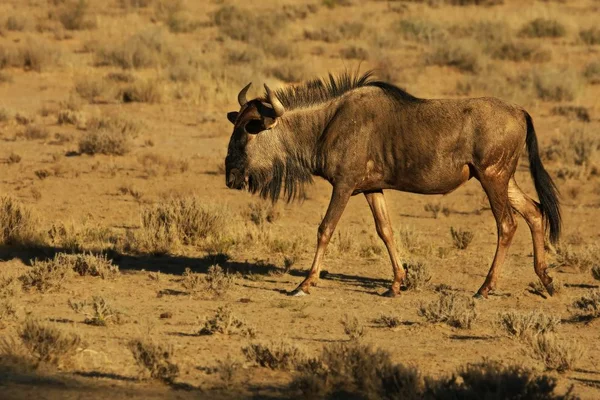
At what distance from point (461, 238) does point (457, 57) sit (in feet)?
47.4

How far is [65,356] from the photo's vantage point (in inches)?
302

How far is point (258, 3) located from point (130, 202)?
2407 centimetres

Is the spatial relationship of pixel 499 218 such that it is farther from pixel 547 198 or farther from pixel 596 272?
pixel 596 272

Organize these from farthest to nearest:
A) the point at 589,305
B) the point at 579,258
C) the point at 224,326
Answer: the point at 579,258
the point at 589,305
the point at 224,326

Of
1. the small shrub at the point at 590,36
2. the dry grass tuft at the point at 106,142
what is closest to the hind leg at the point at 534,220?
the dry grass tuft at the point at 106,142

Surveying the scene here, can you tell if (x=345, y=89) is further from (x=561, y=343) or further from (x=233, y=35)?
(x=233, y=35)

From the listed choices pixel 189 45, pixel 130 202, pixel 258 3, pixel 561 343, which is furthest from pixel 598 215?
pixel 258 3

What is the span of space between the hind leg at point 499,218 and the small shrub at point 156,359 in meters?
4.09

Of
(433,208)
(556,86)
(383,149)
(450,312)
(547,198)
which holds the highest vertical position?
(383,149)

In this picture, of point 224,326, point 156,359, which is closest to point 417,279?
point 224,326

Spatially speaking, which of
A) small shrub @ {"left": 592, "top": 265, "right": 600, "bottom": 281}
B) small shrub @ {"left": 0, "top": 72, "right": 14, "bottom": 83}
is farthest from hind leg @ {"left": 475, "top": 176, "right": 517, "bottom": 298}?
small shrub @ {"left": 0, "top": 72, "right": 14, "bottom": 83}

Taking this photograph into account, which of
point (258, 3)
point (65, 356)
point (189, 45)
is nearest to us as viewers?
point (65, 356)

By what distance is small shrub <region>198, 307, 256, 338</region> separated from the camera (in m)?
8.80

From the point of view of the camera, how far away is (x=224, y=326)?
8.80 metres
